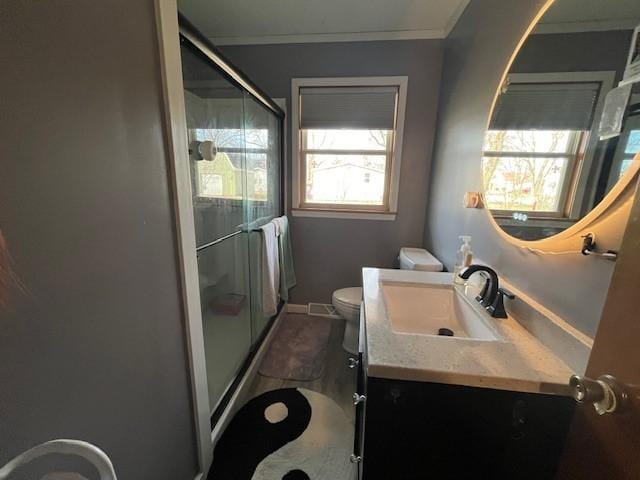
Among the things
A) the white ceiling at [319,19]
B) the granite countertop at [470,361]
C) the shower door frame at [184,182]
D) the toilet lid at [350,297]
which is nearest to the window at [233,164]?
the shower door frame at [184,182]

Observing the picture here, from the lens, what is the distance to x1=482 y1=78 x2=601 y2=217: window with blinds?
30.7 inches

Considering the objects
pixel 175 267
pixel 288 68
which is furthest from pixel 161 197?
pixel 288 68

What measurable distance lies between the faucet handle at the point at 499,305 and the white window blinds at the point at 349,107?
5.56 ft

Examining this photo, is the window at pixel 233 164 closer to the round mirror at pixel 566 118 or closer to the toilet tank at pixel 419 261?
the toilet tank at pixel 419 261

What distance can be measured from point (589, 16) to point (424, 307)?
42.6 inches

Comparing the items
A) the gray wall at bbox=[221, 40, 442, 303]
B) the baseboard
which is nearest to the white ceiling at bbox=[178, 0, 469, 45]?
the gray wall at bbox=[221, 40, 442, 303]

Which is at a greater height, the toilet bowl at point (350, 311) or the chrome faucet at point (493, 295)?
the chrome faucet at point (493, 295)

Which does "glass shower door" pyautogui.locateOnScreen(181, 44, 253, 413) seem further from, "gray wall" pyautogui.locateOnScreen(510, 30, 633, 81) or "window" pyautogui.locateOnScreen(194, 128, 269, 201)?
"gray wall" pyautogui.locateOnScreen(510, 30, 633, 81)

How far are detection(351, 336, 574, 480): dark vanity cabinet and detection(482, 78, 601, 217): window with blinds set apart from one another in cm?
58

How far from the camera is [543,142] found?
92 cm

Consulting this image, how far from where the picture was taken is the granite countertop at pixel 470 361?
638 mm

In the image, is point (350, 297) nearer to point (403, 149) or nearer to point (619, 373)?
point (403, 149)

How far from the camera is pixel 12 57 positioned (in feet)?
1.48

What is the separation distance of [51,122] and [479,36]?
6.18 feet
